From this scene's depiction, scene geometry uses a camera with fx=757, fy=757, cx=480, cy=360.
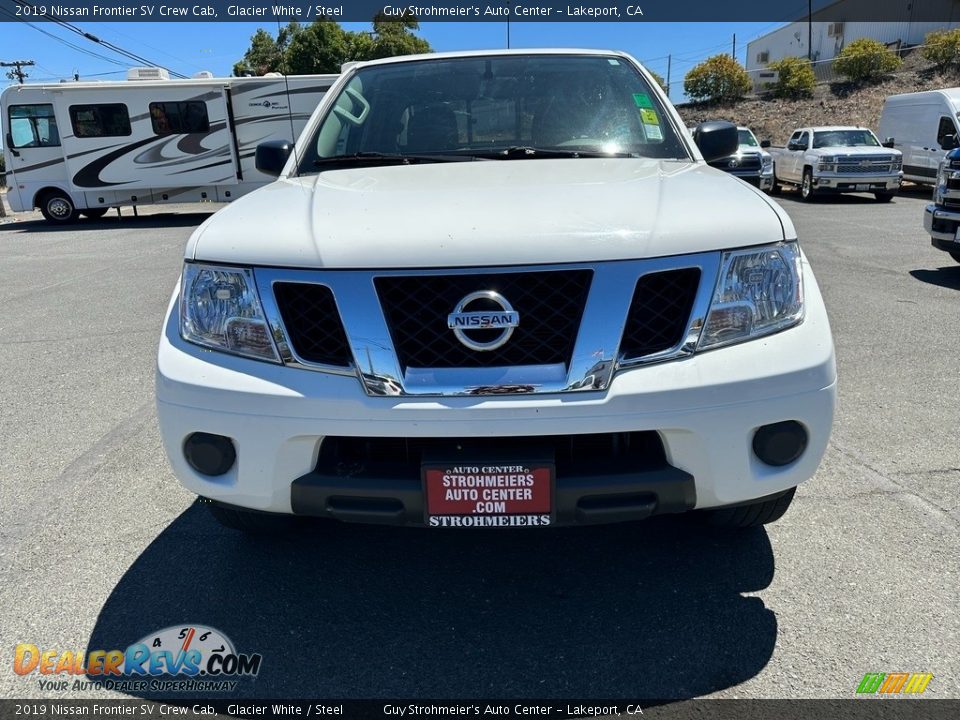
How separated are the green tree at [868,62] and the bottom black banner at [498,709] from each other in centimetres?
4182

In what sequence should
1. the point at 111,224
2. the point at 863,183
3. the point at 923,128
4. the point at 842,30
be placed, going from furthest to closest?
the point at 842,30 → the point at 111,224 → the point at 923,128 → the point at 863,183

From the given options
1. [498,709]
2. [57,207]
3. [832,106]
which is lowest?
[498,709]

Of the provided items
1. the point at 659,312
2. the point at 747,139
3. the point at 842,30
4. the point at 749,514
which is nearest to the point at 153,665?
the point at 659,312

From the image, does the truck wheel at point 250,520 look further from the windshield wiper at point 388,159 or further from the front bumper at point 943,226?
the front bumper at point 943,226

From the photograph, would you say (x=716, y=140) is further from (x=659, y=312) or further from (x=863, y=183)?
(x=863, y=183)

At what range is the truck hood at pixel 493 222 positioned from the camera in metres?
2.06

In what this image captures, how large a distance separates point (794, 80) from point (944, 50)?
648 cm

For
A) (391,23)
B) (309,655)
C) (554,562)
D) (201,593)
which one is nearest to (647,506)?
(554,562)

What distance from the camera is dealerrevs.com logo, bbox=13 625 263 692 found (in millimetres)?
2205

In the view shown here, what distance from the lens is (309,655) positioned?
2.30 m

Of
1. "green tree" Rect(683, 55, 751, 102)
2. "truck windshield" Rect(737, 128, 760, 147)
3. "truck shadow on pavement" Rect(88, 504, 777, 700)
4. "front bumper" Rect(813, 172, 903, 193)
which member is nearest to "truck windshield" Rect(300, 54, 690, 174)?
"truck shadow on pavement" Rect(88, 504, 777, 700)

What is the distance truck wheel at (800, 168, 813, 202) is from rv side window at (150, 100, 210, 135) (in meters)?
14.8

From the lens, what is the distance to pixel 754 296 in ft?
7.14

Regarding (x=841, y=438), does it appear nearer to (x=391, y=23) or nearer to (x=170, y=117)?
(x=170, y=117)
